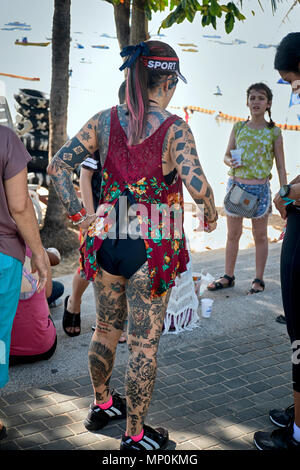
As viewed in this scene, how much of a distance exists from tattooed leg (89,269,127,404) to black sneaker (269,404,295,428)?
1024 mm

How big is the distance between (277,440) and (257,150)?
9.43 ft

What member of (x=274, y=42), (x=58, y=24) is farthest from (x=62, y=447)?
(x=274, y=42)

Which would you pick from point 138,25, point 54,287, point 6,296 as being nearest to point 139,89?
point 6,296

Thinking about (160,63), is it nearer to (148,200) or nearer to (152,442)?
(148,200)

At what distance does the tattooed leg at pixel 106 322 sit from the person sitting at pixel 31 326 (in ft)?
2.22

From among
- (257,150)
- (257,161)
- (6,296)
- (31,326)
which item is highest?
(257,150)

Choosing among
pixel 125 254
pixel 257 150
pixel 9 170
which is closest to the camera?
pixel 9 170

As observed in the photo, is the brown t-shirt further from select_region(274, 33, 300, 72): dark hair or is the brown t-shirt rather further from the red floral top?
select_region(274, 33, 300, 72): dark hair

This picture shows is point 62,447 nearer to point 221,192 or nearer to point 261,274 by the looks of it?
point 261,274

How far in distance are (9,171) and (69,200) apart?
37 centimetres

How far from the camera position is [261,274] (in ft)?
17.2

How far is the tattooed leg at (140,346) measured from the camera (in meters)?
2.56

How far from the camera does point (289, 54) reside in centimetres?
260

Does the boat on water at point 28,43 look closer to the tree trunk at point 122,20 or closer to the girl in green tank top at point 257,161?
the tree trunk at point 122,20
